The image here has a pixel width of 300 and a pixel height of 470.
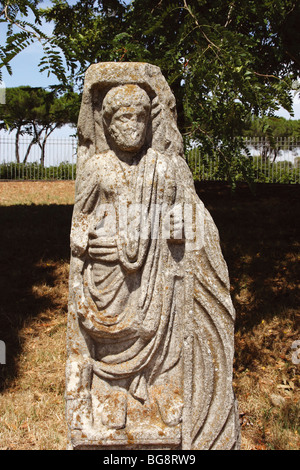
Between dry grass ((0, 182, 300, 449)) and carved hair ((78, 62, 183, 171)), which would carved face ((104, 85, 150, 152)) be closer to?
carved hair ((78, 62, 183, 171))

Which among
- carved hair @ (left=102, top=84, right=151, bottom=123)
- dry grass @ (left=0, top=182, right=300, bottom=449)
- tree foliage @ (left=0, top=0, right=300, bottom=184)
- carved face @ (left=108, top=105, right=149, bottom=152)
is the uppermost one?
tree foliage @ (left=0, top=0, right=300, bottom=184)

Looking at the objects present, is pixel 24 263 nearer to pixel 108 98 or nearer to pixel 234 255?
pixel 234 255

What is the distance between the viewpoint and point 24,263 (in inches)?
278

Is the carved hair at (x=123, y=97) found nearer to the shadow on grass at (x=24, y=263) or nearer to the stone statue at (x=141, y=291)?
the stone statue at (x=141, y=291)

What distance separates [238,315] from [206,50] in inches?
125

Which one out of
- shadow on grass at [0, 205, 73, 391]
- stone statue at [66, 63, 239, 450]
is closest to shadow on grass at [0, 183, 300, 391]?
shadow on grass at [0, 205, 73, 391]

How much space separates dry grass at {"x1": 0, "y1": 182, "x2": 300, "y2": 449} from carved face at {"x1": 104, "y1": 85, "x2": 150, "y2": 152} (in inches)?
104

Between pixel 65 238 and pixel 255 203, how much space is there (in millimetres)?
3505

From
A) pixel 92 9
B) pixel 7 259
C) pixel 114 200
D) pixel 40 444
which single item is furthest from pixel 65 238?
pixel 114 200

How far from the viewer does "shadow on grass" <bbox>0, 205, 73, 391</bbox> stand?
18.5 ft

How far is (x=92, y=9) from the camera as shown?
6.21 meters

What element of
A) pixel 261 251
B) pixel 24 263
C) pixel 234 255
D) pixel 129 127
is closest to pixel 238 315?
pixel 234 255

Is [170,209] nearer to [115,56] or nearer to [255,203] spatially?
[115,56]

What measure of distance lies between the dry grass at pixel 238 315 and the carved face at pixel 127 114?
264cm
